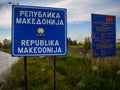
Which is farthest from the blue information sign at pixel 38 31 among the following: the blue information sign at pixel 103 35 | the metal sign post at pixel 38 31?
the blue information sign at pixel 103 35

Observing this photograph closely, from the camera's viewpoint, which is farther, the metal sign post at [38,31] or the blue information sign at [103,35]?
the blue information sign at [103,35]

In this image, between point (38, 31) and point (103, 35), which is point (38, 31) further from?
point (103, 35)

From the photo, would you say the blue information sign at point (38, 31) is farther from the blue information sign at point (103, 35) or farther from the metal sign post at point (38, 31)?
the blue information sign at point (103, 35)

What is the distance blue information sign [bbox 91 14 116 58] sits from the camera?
14.6 m

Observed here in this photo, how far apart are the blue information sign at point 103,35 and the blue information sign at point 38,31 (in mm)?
5741

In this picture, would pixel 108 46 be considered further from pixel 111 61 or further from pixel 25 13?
pixel 25 13

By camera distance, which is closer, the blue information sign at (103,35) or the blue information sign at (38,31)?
the blue information sign at (38,31)

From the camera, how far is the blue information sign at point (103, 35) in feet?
47.9

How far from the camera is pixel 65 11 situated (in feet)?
29.0

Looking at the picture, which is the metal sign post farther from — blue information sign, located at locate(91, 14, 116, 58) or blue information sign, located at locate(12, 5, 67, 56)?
blue information sign, located at locate(91, 14, 116, 58)

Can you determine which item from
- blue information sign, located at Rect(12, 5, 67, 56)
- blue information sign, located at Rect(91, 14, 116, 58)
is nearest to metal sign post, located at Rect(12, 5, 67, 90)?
blue information sign, located at Rect(12, 5, 67, 56)

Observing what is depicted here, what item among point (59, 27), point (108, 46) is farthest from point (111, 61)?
point (59, 27)

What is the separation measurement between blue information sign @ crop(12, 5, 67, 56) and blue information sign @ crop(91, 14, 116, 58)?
5.74m

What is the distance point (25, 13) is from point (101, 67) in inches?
257
